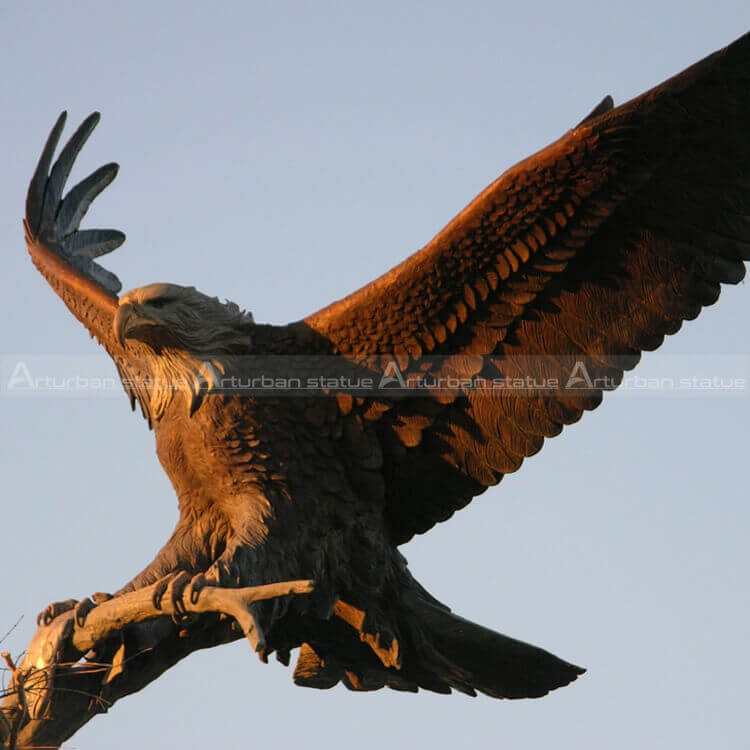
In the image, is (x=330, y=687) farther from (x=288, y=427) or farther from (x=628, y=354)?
(x=628, y=354)

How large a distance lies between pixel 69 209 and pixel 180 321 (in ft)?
Answer: 8.40

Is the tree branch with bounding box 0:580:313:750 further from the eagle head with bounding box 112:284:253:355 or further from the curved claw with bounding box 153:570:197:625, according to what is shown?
the eagle head with bounding box 112:284:253:355

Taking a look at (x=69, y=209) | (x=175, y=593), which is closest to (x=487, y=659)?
(x=175, y=593)

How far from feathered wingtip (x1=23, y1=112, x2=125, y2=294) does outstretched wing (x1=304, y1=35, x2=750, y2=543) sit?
7.53ft

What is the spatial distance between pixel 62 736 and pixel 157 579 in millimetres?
1067

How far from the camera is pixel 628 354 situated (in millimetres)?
11773

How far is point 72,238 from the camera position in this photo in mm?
13586

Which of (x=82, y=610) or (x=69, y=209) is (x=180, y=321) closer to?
(x=82, y=610)

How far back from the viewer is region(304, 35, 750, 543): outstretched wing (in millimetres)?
11094

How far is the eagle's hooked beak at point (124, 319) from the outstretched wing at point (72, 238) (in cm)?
85

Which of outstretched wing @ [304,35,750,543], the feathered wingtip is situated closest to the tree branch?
outstretched wing @ [304,35,750,543]

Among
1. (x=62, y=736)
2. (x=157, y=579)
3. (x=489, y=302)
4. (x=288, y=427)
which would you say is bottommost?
(x=62, y=736)

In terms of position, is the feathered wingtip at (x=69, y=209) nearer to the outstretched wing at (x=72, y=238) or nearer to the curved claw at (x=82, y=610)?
the outstretched wing at (x=72, y=238)

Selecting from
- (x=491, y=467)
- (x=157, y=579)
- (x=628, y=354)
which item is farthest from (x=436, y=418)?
(x=157, y=579)
